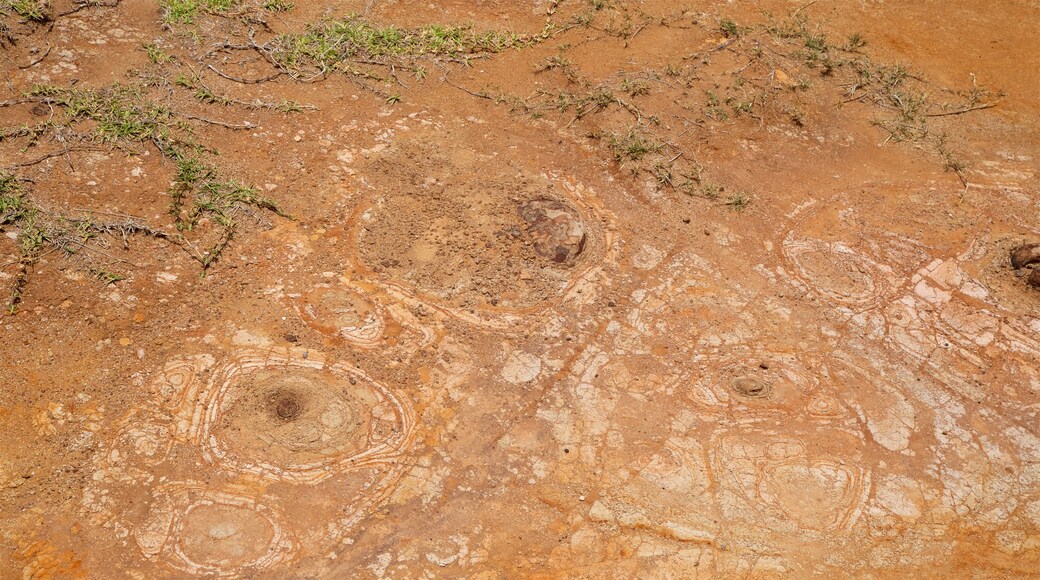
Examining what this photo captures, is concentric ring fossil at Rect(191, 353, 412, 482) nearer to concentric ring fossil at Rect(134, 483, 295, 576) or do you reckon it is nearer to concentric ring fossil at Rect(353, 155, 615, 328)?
concentric ring fossil at Rect(134, 483, 295, 576)

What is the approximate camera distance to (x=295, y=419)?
3.97 metres

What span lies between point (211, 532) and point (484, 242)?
2.32 meters

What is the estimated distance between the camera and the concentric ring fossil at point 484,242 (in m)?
4.64

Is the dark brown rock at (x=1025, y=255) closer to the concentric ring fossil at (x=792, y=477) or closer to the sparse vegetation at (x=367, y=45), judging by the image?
the concentric ring fossil at (x=792, y=477)

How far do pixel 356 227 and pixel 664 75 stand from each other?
2.94m

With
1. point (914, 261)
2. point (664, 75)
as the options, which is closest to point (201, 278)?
point (664, 75)

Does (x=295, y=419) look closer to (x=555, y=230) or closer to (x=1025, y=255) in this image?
(x=555, y=230)

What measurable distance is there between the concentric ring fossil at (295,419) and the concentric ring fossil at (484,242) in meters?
0.74

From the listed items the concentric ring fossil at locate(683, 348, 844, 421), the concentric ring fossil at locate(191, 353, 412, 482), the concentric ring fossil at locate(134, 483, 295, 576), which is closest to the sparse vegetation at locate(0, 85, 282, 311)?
the concentric ring fossil at locate(191, 353, 412, 482)

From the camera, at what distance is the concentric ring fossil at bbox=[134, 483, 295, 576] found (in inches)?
136

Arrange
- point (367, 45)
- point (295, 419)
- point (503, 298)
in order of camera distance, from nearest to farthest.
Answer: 1. point (295, 419)
2. point (503, 298)
3. point (367, 45)

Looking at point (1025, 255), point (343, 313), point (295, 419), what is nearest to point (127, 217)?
point (343, 313)

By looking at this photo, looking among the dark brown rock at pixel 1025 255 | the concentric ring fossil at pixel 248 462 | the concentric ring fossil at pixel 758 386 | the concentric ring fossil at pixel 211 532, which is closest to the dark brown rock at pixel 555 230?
the concentric ring fossil at pixel 758 386

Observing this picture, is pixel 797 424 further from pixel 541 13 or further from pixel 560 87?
pixel 541 13
